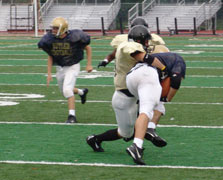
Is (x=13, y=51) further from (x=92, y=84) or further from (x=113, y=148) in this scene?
(x=113, y=148)

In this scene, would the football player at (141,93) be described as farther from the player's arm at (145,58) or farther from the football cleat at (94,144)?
the football cleat at (94,144)

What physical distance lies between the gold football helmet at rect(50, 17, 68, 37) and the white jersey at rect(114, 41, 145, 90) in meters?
2.47

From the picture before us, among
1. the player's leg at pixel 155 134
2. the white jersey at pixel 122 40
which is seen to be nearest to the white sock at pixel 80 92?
the white jersey at pixel 122 40

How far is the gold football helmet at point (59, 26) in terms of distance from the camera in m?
9.02

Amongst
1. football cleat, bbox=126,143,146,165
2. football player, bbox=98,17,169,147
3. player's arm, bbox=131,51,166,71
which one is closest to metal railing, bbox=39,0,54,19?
football player, bbox=98,17,169,147

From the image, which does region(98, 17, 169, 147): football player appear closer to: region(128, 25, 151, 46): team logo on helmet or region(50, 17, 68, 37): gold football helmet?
region(128, 25, 151, 46): team logo on helmet

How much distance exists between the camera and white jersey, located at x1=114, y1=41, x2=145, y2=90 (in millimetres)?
6297

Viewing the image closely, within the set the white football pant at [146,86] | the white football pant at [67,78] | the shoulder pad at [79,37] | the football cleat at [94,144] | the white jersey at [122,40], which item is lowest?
the football cleat at [94,144]

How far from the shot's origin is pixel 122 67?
666cm

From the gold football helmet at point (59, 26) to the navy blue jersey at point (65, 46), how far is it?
128 millimetres

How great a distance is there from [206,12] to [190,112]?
29.1m

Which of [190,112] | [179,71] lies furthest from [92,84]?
[179,71]

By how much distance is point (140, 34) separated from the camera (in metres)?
6.45

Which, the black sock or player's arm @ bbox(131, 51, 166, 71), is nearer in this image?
player's arm @ bbox(131, 51, 166, 71)
